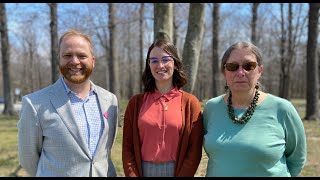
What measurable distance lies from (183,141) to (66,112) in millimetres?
1029

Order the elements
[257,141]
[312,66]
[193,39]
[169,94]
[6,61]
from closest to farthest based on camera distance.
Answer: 1. [257,141]
2. [169,94]
3. [193,39]
4. [312,66]
5. [6,61]

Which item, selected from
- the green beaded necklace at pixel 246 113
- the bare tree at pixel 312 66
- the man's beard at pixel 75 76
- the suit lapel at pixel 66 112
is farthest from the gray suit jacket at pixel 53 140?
the bare tree at pixel 312 66

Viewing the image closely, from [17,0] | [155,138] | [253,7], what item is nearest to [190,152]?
[155,138]

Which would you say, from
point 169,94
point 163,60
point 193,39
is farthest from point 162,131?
point 193,39

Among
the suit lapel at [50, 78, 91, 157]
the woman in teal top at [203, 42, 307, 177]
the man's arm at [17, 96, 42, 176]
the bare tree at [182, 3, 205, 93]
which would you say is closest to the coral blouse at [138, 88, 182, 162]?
the woman in teal top at [203, 42, 307, 177]

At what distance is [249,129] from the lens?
2928mm

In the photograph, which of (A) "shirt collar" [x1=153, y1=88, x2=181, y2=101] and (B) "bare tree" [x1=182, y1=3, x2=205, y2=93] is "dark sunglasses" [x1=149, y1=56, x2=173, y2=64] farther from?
(B) "bare tree" [x1=182, y1=3, x2=205, y2=93]

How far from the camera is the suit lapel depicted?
2996 millimetres

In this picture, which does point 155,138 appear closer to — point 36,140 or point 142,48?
point 36,140

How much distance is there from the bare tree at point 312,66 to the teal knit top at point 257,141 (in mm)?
14087

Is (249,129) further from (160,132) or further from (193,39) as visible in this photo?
(193,39)

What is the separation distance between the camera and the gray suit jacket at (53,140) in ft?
9.76

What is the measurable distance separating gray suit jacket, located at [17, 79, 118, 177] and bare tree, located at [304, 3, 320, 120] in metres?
14.8

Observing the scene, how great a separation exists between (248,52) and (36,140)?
1926 mm
